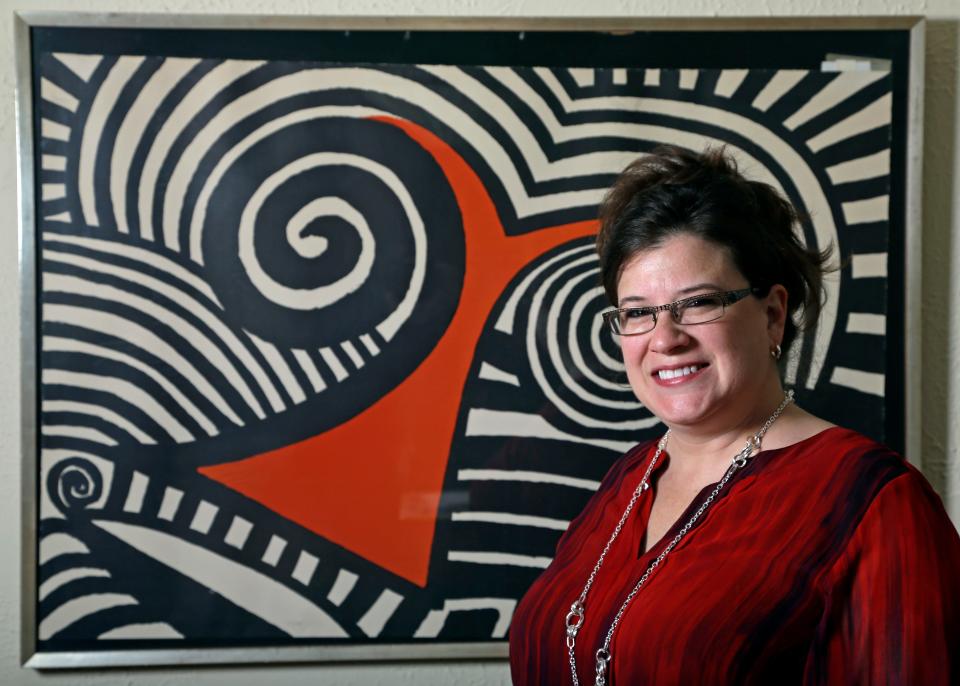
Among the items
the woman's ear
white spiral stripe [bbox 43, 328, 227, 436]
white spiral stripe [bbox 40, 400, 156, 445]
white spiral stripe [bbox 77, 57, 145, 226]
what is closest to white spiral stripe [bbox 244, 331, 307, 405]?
white spiral stripe [bbox 43, 328, 227, 436]

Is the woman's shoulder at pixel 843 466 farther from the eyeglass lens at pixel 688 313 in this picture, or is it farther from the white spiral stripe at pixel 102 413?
the white spiral stripe at pixel 102 413

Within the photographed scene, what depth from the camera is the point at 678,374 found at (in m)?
1.11

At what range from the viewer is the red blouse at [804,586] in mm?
894

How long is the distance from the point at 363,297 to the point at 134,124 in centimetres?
53

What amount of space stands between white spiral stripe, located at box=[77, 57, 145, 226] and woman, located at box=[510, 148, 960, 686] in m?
0.96

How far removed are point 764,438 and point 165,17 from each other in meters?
1.29

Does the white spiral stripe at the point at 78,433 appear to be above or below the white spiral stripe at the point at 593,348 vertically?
below

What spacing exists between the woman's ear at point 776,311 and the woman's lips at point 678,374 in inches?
4.2

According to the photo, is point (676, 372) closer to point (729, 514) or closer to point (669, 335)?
point (669, 335)

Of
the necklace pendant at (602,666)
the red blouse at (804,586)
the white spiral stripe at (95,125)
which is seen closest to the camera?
the red blouse at (804,586)

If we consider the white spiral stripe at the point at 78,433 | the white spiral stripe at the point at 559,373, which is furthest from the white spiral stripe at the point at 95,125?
the white spiral stripe at the point at 559,373

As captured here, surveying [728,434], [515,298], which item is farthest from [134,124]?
[728,434]

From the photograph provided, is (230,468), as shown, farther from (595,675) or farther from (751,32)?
(751,32)

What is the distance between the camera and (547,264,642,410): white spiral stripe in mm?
1647
